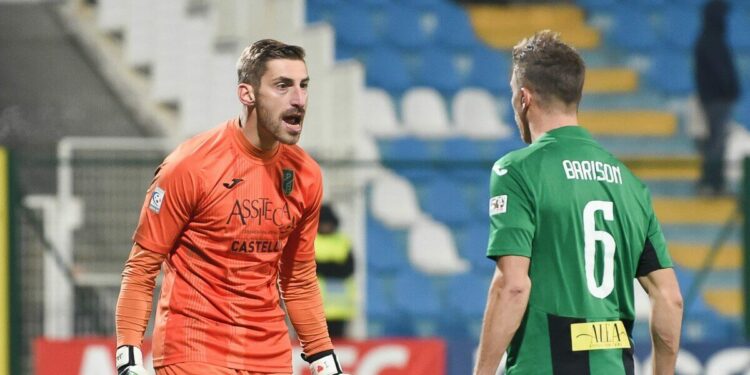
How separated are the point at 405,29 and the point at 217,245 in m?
7.25

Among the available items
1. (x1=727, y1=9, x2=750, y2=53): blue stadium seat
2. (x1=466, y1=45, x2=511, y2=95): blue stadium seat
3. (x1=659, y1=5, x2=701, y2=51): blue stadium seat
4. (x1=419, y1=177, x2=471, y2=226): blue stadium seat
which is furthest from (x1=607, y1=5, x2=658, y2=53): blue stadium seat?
(x1=419, y1=177, x2=471, y2=226): blue stadium seat

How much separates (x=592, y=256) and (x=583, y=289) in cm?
10

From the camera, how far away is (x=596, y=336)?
3.65m

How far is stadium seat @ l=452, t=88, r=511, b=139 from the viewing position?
10.7m

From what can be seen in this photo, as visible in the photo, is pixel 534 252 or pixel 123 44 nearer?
pixel 534 252

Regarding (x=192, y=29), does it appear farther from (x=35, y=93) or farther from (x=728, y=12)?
(x=728, y=12)

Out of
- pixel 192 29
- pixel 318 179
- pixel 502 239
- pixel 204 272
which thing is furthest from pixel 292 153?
pixel 192 29

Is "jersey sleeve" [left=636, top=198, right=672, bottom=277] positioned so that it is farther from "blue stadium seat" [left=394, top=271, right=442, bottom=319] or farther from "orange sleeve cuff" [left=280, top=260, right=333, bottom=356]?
"blue stadium seat" [left=394, top=271, right=442, bottom=319]

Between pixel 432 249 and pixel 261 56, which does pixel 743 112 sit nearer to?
pixel 432 249

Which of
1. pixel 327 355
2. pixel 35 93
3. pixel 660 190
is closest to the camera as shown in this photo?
pixel 327 355

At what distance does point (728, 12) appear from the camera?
37.7ft

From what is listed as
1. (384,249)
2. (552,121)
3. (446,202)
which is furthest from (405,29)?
(552,121)

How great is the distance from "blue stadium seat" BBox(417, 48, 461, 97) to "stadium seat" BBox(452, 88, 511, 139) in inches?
4.8

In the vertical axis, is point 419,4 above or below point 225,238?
above
